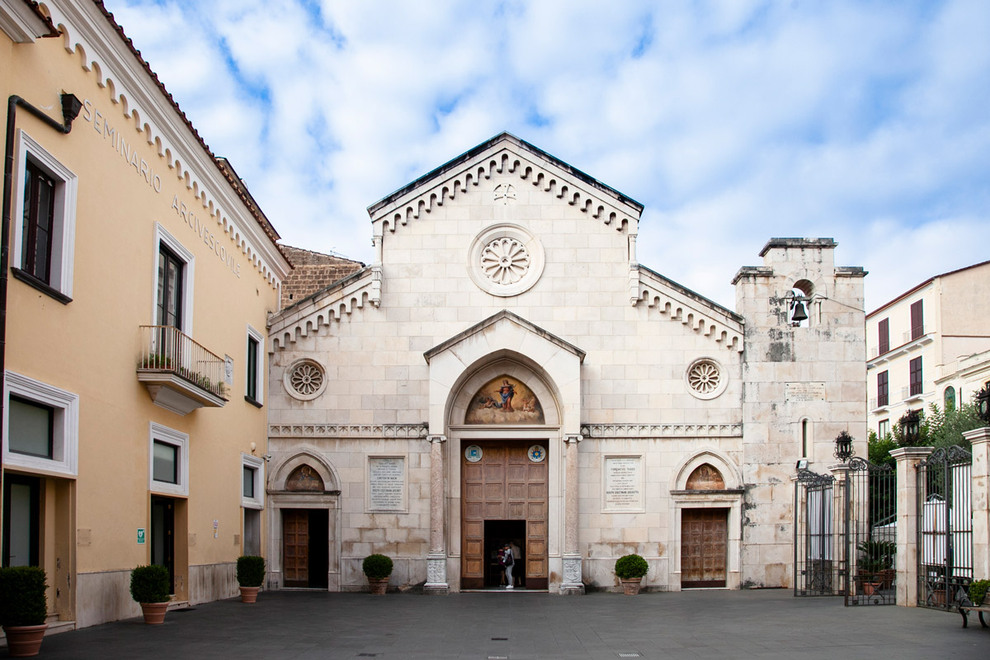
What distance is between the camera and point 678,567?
2680 centimetres

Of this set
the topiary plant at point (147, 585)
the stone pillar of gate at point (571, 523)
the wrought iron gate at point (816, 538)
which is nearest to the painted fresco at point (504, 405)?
the stone pillar of gate at point (571, 523)

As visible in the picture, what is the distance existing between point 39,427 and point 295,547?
13.9 m

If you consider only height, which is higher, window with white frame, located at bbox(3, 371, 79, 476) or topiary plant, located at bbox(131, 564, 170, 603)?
window with white frame, located at bbox(3, 371, 79, 476)

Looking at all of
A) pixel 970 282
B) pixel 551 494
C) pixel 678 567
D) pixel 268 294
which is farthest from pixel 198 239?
pixel 970 282

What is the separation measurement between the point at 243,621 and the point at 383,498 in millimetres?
8973

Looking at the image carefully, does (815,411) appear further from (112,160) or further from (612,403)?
(112,160)

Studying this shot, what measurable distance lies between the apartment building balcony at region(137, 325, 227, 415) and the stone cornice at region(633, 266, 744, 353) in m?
11.8

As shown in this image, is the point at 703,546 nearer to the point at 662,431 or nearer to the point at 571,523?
the point at 662,431

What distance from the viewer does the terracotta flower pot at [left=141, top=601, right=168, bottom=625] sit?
17.0 meters

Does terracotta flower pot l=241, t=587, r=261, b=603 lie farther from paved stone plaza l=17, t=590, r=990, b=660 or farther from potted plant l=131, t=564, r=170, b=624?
potted plant l=131, t=564, r=170, b=624

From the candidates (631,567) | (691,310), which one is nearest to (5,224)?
(631,567)

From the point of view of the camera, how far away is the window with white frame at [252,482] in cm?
2542

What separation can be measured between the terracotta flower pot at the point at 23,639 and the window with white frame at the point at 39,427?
2.16 m

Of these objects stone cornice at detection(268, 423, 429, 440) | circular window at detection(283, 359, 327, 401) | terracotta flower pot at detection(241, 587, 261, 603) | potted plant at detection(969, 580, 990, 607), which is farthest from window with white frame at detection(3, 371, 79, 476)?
potted plant at detection(969, 580, 990, 607)
